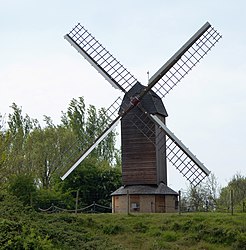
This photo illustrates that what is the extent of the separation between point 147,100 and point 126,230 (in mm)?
7191

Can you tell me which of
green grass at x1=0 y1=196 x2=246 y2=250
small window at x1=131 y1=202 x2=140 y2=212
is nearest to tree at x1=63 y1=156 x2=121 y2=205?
small window at x1=131 y1=202 x2=140 y2=212

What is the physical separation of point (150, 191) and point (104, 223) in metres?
3.95

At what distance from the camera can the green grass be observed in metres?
17.9

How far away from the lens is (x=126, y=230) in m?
21.9

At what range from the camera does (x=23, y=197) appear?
29.1 meters

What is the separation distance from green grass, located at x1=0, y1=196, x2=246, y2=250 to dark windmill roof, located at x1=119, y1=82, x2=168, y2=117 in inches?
206

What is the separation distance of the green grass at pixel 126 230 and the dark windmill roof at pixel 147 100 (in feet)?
17.2

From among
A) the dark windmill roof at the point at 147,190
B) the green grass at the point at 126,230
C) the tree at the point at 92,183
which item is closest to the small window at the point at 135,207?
the dark windmill roof at the point at 147,190

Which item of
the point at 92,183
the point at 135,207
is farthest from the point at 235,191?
the point at 135,207

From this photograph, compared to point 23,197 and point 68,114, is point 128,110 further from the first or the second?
point 68,114

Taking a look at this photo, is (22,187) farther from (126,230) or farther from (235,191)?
(235,191)

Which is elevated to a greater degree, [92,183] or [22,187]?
[92,183]

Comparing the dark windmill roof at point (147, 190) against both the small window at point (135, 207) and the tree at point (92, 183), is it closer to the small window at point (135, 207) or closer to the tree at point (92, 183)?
the small window at point (135, 207)

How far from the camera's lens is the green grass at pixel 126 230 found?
58.6 feet
